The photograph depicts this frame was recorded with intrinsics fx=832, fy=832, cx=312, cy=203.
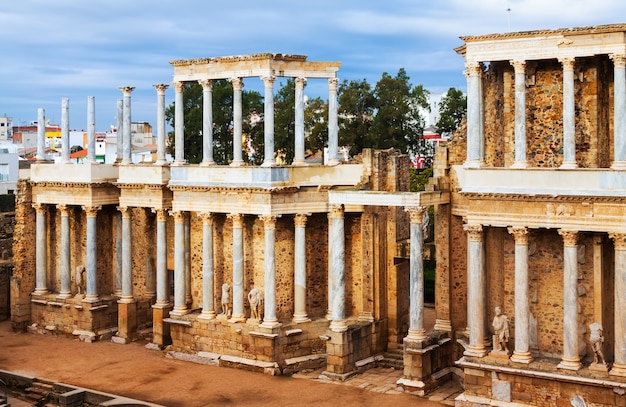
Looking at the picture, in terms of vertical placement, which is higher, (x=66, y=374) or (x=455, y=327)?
A: (x=455, y=327)

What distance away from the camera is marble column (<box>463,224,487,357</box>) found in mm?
22219

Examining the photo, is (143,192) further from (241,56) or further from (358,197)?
(358,197)

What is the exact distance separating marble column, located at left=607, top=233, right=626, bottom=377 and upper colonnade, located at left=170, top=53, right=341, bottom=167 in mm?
10534

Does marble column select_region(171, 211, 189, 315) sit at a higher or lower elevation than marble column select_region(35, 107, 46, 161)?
lower

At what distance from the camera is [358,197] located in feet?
83.4

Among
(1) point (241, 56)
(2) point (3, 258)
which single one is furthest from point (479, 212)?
(2) point (3, 258)

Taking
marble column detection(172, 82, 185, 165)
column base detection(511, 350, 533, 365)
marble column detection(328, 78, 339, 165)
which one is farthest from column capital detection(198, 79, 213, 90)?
column base detection(511, 350, 533, 365)

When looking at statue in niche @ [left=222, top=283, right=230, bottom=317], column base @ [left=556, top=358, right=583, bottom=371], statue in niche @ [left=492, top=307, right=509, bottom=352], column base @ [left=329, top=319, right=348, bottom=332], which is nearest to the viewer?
column base @ [left=556, top=358, right=583, bottom=371]

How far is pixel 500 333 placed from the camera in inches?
864

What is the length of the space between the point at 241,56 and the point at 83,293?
12172 mm

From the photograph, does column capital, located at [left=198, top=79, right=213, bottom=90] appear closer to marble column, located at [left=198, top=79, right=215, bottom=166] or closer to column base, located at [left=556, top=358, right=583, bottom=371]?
marble column, located at [left=198, top=79, right=215, bottom=166]

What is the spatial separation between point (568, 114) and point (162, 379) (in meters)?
14.6

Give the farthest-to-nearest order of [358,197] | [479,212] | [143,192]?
[143,192], [358,197], [479,212]

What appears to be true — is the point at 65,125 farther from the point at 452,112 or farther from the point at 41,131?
the point at 452,112
